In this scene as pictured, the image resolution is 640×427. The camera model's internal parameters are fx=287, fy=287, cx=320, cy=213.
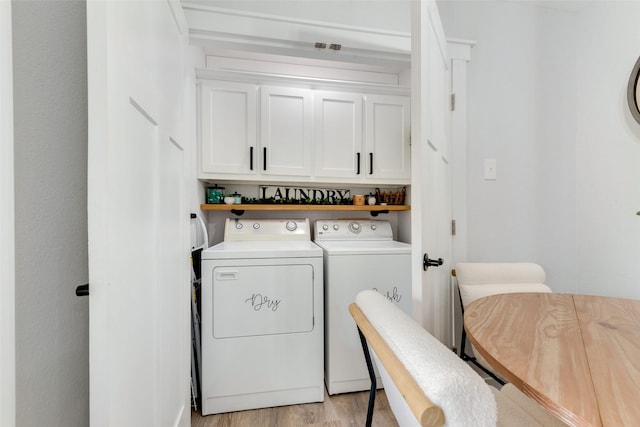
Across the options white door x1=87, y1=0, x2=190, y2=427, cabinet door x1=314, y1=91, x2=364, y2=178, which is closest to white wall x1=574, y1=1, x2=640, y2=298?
cabinet door x1=314, y1=91, x2=364, y2=178

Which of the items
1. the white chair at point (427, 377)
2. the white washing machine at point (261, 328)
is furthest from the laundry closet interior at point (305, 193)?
the white chair at point (427, 377)

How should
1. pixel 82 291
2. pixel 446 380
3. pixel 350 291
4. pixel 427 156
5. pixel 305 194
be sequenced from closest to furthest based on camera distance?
pixel 446 380 < pixel 82 291 < pixel 427 156 < pixel 350 291 < pixel 305 194

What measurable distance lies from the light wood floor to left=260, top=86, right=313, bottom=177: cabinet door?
156 centimetres

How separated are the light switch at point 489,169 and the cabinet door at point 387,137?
0.62 metres

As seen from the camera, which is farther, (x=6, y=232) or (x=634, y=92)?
(x=634, y=92)

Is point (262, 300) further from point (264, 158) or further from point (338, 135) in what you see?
point (338, 135)

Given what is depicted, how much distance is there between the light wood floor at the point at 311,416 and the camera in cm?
161

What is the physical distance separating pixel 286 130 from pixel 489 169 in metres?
1.44

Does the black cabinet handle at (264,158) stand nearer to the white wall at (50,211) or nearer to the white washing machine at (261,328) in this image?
the white washing machine at (261,328)

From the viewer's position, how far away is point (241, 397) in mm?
1711

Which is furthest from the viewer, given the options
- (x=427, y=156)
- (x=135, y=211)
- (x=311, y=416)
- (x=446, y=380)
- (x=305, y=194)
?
(x=305, y=194)

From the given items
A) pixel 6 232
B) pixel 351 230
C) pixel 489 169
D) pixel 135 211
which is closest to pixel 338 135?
pixel 351 230

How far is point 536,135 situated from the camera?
1.90 m

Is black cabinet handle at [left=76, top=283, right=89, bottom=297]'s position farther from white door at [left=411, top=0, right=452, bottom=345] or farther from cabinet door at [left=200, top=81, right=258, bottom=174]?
cabinet door at [left=200, top=81, right=258, bottom=174]
